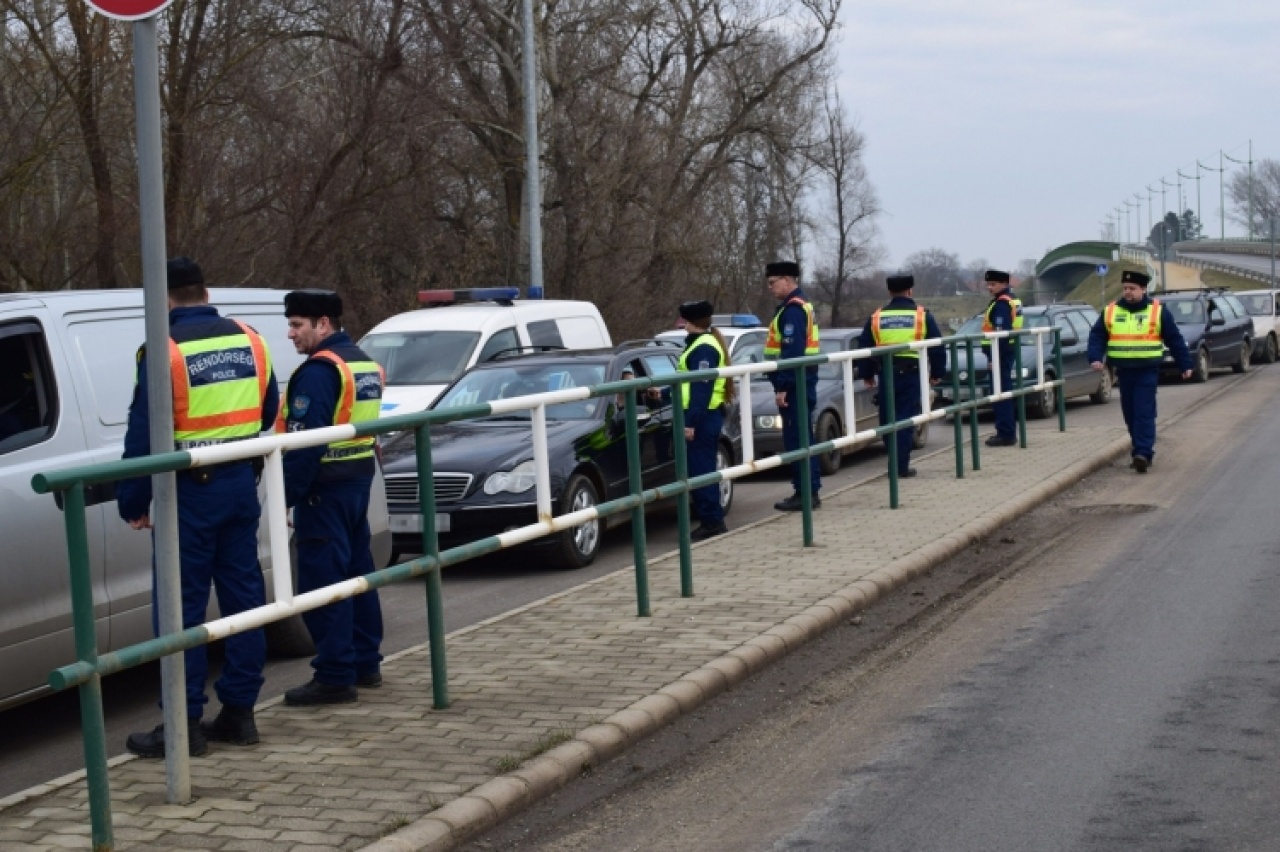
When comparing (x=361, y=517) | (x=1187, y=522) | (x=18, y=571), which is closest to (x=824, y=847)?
(x=361, y=517)

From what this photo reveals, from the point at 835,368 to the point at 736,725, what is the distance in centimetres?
1211

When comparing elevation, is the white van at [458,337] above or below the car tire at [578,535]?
above

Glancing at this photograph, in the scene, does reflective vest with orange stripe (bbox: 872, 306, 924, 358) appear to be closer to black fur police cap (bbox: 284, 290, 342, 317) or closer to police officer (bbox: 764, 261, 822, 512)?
police officer (bbox: 764, 261, 822, 512)

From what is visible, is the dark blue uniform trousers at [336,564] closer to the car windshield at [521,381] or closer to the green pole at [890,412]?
the car windshield at [521,381]

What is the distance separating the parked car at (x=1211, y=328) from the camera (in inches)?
1209

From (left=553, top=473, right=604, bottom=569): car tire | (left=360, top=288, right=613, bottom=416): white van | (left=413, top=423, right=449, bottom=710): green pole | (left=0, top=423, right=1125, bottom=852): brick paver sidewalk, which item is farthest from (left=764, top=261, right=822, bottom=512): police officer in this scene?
(left=413, top=423, right=449, bottom=710): green pole

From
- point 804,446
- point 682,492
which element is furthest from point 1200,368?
point 682,492

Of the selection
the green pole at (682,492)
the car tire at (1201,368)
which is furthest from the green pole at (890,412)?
the car tire at (1201,368)

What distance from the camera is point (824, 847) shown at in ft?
17.0

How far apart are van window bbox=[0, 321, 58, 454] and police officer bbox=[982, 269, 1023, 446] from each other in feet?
33.2

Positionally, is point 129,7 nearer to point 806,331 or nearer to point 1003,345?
point 806,331

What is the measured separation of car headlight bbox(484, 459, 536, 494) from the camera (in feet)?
37.3

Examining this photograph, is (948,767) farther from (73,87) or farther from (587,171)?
(587,171)

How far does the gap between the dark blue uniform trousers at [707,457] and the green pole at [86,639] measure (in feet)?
23.8
